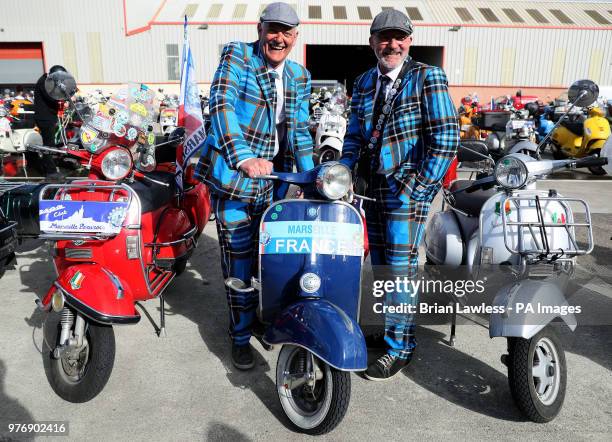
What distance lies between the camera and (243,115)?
252 cm

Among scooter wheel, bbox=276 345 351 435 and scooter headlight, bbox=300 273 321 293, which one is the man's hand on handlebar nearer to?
A: scooter headlight, bbox=300 273 321 293

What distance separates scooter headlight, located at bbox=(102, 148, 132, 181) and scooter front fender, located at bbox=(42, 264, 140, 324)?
0.57m

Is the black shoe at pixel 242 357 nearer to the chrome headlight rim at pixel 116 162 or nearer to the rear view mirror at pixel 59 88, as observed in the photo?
the chrome headlight rim at pixel 116 162

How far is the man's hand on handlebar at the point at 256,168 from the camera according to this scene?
2.14m

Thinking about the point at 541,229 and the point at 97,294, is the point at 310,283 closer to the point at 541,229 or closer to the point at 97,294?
the point at 97,294

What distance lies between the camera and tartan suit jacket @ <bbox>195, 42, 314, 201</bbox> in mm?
2371

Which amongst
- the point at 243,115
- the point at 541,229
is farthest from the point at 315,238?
the point at 541,229

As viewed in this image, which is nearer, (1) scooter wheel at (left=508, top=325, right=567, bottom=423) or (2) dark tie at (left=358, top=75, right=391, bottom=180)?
(1) scooter wheel at (left=508, top=325, right=567, bottom=423)

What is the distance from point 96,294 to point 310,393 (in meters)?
1.12

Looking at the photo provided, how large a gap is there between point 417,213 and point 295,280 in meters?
0.73

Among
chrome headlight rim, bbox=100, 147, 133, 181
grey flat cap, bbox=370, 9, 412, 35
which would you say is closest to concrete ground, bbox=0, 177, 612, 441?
chrome headlight rim, bbox=100, 147, 133, 181

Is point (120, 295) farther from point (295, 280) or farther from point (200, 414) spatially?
point (295, 280)

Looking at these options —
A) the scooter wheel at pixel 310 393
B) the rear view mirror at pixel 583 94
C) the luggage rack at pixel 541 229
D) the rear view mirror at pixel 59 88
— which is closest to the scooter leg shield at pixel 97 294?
the scooter wheel at pixel 310 393

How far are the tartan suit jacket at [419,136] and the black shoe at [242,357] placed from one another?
1.19 meters
